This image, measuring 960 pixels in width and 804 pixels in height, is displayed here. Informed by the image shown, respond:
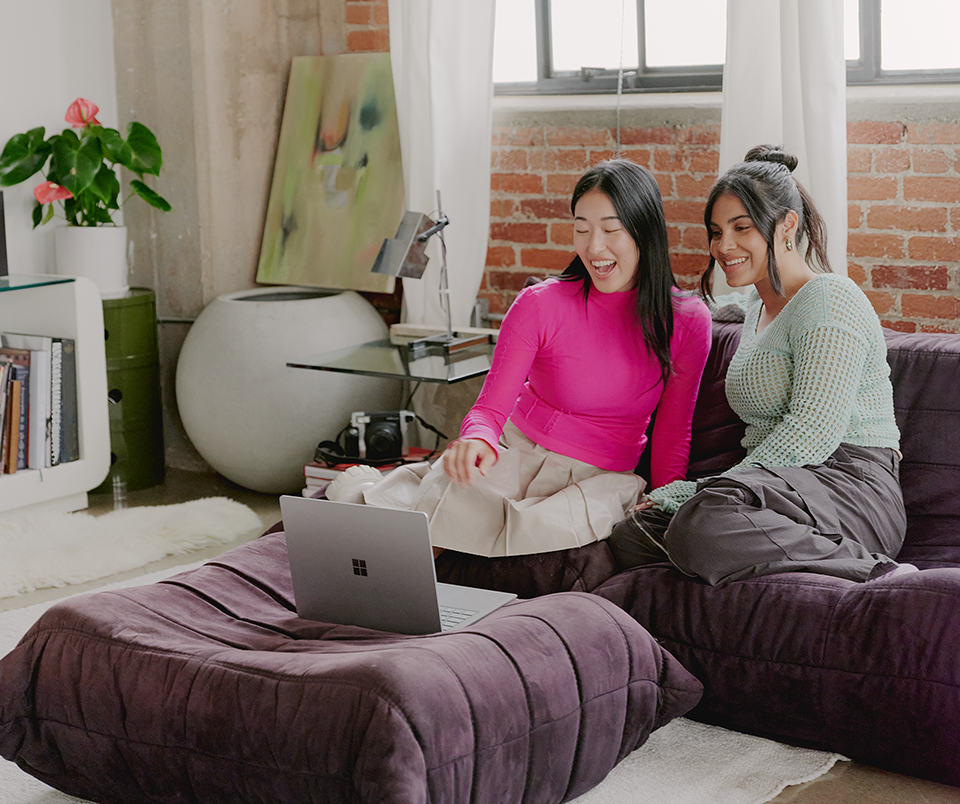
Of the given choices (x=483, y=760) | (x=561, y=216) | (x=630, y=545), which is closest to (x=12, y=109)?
(x=561, y=216)

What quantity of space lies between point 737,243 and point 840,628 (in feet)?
2.69

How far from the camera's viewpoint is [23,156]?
3.75 metres

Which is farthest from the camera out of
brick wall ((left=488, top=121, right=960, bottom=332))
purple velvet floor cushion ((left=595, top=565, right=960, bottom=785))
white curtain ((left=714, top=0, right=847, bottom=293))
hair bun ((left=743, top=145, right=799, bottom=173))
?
brick wall ((left=488, top=121, right=960, bottom=332))

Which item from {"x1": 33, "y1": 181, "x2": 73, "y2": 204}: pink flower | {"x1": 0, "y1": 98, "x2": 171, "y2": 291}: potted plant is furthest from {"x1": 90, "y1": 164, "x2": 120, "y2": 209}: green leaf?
{"x1": 33, "y1": 181, "x2": 73, "y2": 204}: pink flower

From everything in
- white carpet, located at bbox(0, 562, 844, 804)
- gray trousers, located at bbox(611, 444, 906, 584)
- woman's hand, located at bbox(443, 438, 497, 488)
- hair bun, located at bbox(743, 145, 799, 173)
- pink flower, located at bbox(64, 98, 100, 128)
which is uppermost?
pink flower, located at bbox(64, 98, 100, 128)

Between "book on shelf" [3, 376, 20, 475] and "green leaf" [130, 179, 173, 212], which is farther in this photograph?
"green leaf" [130, 179, 173, 212]

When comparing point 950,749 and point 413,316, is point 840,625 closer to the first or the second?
point 950,749

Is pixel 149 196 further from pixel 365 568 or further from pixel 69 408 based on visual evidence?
pixel 365 568

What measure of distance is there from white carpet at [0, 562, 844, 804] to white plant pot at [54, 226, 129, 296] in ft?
7.03

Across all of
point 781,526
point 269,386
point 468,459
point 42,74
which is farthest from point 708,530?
point 42,74

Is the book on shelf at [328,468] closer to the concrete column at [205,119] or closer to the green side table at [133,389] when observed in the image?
the green side table at [133,389]

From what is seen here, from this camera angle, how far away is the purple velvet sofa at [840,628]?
186 cm

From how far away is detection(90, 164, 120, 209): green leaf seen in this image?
3.82m

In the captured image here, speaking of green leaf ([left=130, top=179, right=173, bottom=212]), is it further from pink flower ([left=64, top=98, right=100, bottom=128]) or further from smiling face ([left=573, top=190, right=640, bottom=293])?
smiling face ([left=573, top=190, right=640, bottom=293])
